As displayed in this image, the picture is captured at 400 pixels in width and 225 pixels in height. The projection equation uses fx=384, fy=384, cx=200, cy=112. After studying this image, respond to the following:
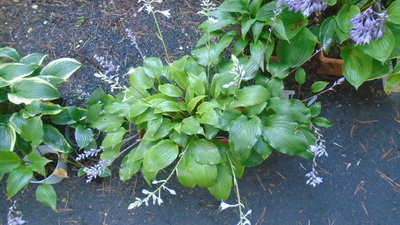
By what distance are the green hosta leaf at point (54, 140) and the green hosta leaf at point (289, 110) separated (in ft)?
3.40

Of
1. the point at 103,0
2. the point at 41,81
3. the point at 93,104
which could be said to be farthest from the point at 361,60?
the point at 103,0

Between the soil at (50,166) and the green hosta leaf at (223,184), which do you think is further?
the soil at (50,166)

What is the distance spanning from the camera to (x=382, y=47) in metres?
1.77

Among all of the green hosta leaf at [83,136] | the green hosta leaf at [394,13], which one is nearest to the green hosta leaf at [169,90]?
the green hosta leaf at [83,136]

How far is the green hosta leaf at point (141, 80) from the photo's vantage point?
195 cm

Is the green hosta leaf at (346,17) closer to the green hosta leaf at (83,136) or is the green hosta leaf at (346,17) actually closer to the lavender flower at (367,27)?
the lavender flower at (367,27)

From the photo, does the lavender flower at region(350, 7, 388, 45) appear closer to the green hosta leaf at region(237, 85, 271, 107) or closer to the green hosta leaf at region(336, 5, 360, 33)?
the green hosta leaf at region(336, 5, 360, 33)

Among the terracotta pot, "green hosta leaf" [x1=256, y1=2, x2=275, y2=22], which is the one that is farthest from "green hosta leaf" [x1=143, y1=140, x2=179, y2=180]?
the terracotta pot

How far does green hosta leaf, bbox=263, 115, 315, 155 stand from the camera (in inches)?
66.2

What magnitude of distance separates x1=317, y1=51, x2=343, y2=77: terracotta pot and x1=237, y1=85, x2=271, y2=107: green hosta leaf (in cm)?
61

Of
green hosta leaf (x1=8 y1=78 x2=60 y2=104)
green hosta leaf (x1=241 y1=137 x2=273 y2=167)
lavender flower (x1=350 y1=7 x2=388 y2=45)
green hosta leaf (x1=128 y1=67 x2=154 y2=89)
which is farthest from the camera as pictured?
green hosta leaf (x1=128 y1=67 x2=154 y2=89)

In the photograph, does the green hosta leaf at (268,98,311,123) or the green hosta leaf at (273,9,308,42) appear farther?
the green hosta leaf at (273,9,308,42)

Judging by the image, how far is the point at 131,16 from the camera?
2.65m

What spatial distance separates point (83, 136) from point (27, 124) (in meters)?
0.27
